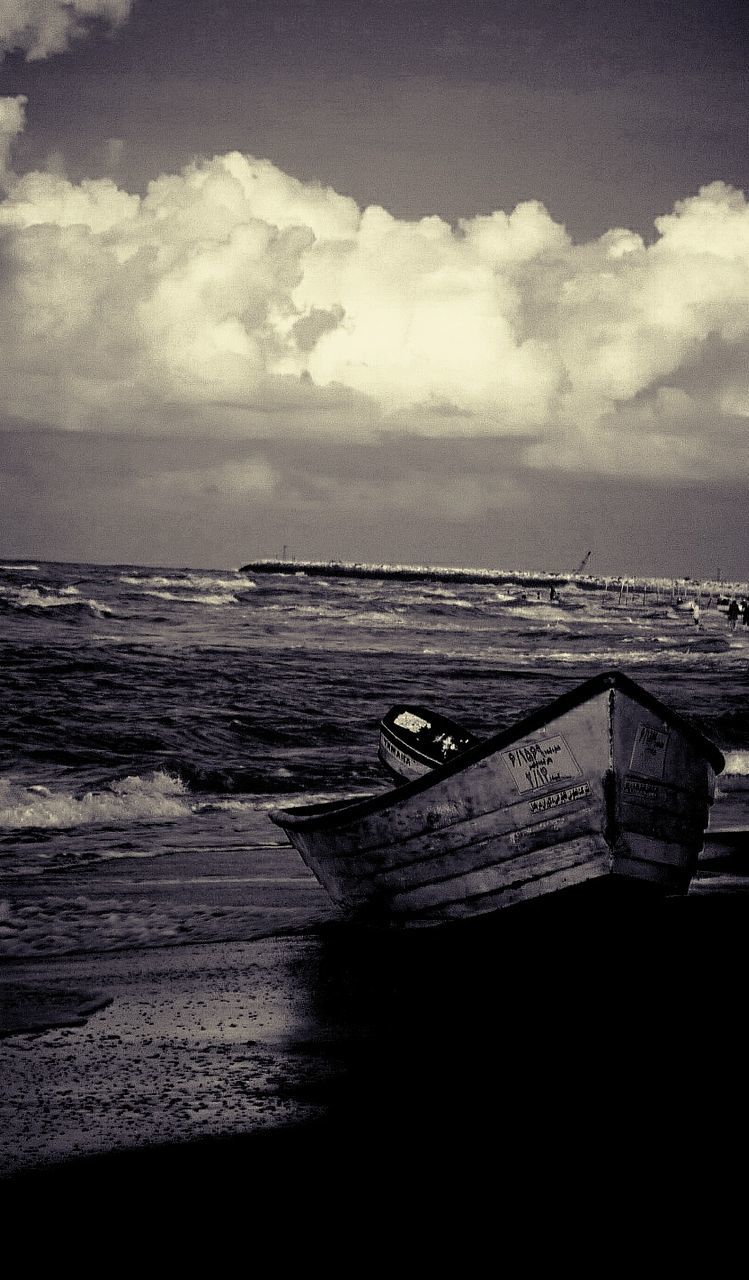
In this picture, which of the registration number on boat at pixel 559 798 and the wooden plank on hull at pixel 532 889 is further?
the wooden plank on hull at pixel 532 889

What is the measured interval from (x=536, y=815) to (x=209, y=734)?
40.2 ft

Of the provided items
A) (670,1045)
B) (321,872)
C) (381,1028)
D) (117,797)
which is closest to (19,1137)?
(381,1028)

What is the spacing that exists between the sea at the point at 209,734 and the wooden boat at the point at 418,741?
131 centimetres

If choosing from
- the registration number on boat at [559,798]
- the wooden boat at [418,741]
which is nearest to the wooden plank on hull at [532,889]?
the registration number on boat at [559,798]

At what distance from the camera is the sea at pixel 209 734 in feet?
27.5

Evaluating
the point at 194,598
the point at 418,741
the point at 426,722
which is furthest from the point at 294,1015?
the point at 194,598

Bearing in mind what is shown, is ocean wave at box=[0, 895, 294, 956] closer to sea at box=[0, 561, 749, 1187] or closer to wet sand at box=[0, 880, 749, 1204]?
sea at box=[0, 561, 749, 1187]

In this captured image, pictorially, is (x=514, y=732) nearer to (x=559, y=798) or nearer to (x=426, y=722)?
(x=559, y=798)

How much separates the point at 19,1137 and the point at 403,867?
10.4 ft

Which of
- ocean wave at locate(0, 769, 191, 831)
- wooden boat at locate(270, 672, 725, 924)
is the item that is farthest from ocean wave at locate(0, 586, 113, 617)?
wooden boat at locate(270, 672, 725, 924)

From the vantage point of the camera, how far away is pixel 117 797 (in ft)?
42.5

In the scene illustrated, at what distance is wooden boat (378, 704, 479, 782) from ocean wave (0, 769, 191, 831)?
3.60m

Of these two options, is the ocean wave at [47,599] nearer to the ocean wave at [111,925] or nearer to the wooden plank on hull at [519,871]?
the ocean wave at [111,925]

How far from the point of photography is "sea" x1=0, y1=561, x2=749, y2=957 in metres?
8.38
